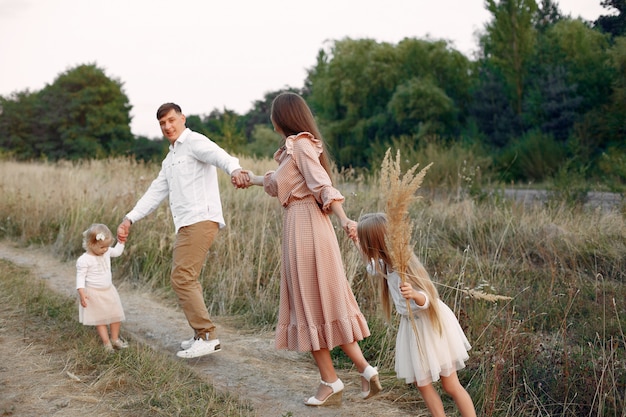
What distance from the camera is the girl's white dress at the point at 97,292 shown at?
4.73 meters

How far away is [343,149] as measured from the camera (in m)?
28.4

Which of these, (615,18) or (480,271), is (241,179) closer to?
(480,271)

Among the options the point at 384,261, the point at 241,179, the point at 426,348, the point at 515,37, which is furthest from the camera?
the point at 515,37

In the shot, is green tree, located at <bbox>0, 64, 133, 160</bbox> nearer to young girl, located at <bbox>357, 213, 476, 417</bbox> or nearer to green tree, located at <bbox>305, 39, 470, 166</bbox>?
green tree, located at <bbox>305, 39, 470, 166</bbox>

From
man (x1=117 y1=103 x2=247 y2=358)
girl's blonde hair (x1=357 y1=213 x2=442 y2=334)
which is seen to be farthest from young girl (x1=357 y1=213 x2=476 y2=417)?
man (x1=117 y1=103 x2=247 y2=358)

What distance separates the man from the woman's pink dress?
909 mm

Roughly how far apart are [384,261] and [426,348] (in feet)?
1.63

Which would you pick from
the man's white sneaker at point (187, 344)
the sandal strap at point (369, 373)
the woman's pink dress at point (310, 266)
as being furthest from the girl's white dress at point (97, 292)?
the sandal strap at point (369, 373)

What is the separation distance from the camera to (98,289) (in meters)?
4.83

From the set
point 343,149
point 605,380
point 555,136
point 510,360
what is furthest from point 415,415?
point 343,149

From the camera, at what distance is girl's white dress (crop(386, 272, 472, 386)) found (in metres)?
3.01

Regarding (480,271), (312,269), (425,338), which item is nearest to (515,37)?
(480,271)

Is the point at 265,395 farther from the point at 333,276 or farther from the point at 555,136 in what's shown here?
the point at 555,136

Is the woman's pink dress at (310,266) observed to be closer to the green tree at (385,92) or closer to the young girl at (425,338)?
the young girl at (425,338)
